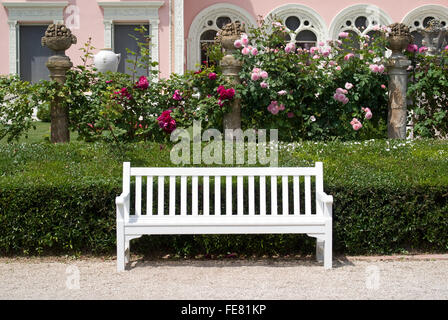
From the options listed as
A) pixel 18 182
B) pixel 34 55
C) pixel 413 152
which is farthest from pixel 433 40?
pixel 34 55

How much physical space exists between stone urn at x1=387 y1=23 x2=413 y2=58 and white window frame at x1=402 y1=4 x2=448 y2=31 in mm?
12187

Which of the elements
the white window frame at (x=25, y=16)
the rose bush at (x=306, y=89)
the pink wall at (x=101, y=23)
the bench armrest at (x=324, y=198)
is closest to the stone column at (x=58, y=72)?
the rose bush at (x=306, y=89)

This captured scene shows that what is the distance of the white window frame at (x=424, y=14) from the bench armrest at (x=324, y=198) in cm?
1562

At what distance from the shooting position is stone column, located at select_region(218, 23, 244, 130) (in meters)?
6.84

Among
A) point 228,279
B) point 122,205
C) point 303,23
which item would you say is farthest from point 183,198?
point 303,23

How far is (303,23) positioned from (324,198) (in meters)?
15.3

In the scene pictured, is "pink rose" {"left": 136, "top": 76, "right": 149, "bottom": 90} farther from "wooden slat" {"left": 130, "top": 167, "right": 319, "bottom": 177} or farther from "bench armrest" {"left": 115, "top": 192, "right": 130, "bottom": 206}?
"bench armrest" {"left": 115, "top": 192, "right": 130, "bottom": 206}

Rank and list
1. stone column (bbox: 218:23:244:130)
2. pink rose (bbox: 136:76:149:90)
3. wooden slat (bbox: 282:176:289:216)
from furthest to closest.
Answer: stone column (bbox: 218:23:244:130)
pink rose (bbox: 136:76:149:90)
wooden slat (bbox: 282:176:289:216)

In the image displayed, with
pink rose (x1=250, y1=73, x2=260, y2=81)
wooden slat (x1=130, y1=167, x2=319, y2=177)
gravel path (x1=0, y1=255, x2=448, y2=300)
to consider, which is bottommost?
gravel path (x1=0, y1=255, x2=448, y2=300)

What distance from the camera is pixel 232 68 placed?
6.87 metres

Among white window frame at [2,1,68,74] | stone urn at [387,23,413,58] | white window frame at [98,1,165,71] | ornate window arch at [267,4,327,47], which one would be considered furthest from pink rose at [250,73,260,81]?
ornate window arch at [267,4,327,47]

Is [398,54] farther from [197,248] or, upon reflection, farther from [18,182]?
[18,182]

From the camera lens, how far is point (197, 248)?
4.84m

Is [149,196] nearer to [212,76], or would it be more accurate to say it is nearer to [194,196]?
[194,196]
